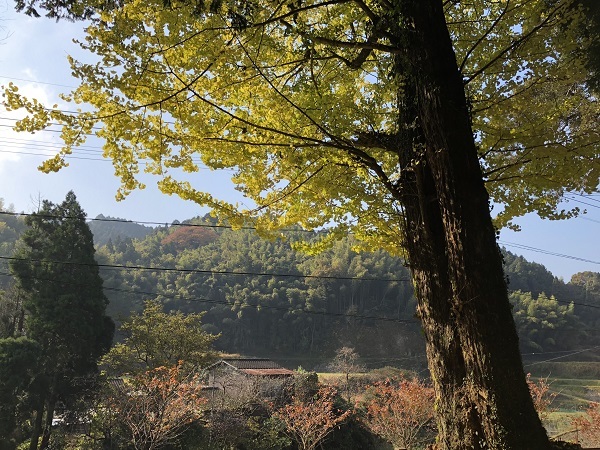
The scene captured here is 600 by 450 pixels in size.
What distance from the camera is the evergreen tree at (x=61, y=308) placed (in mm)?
15609

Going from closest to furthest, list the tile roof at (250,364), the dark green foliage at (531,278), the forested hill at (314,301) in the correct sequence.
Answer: the tile roof at (250,364), the forested hill at (314,301), the dark green foliage at (531,278)

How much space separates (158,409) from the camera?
34.5ft

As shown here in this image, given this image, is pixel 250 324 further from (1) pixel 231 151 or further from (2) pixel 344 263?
(1) pixel 231 151

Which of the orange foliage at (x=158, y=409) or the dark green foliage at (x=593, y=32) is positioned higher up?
the dark green foliage at (x=593, y=32)

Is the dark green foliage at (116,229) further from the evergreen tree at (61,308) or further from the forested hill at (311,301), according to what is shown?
the evergreen tree at (61,308)

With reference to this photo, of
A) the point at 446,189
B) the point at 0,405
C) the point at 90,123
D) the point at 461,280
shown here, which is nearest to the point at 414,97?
the point at 446,189

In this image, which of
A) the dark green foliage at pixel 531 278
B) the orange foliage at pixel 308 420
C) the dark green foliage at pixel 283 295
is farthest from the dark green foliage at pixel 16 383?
the dark green foliage at pixel 531 278

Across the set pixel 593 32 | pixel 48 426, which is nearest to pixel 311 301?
pixel 48 426

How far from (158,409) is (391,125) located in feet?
31.8

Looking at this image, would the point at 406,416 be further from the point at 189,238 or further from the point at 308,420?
the point at 189,238

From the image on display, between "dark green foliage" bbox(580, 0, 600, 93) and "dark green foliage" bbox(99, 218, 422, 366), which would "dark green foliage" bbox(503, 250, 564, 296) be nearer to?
"dark green foliage" bbox(99, 218, 422, 366)

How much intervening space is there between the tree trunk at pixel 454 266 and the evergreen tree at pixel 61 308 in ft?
50.0

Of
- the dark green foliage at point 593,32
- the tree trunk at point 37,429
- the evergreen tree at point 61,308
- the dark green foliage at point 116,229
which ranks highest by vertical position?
the dark green foliage at point 116,229

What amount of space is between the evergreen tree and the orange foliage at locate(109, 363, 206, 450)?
4080 millimetres
